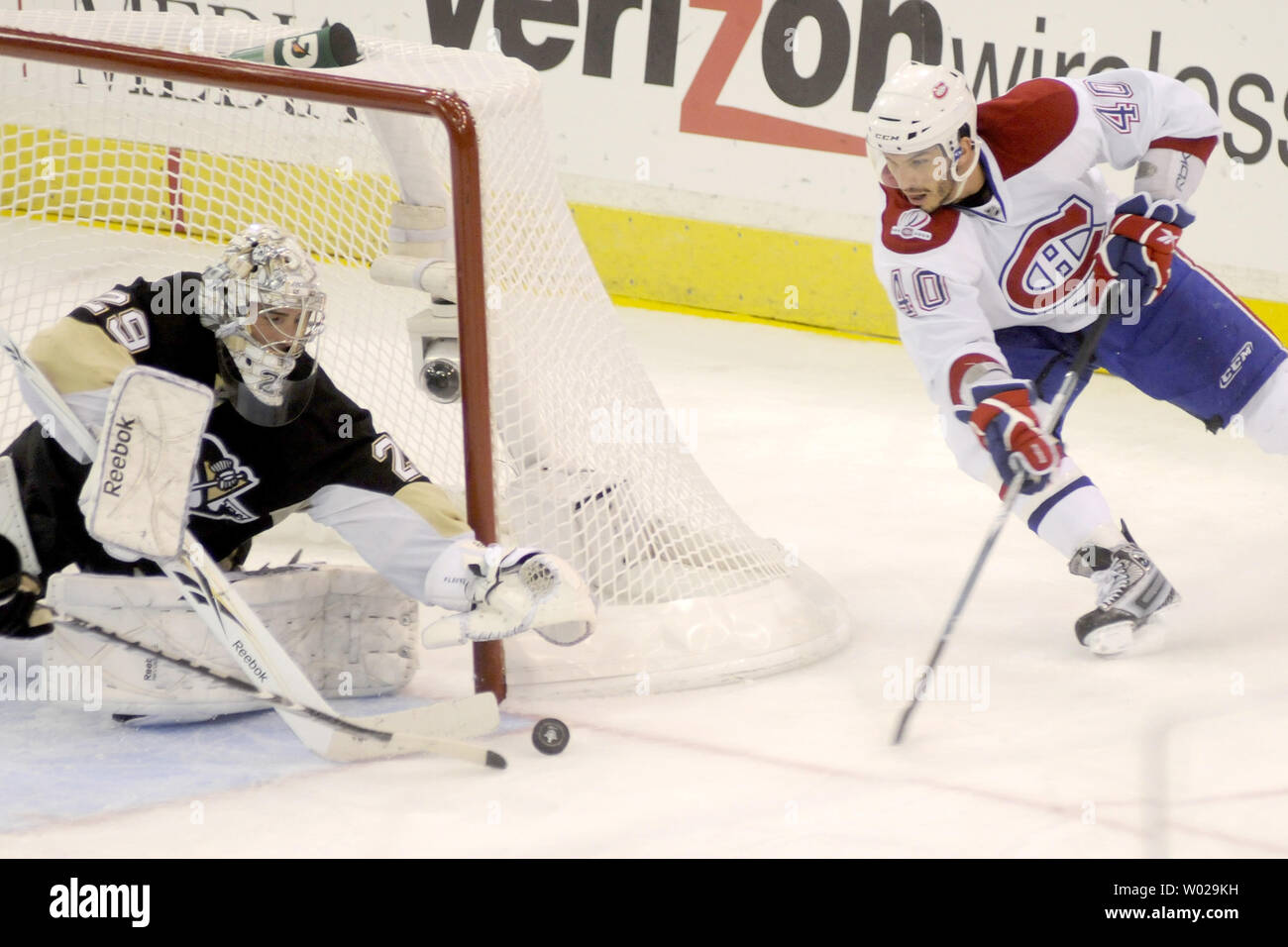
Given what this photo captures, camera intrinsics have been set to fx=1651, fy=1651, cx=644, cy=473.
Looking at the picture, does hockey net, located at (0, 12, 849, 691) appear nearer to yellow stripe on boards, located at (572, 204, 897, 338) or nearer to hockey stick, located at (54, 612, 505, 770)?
hockey stick, located at (54, 612, 505, 770)

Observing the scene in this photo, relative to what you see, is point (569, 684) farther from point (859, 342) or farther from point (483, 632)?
point (859, 342)

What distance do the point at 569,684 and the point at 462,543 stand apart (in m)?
0.35

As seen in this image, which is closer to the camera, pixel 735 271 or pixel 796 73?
pixel 796 73

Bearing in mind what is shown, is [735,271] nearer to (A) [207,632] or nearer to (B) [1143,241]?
(B) [1143,241]

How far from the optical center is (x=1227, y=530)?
147 inches

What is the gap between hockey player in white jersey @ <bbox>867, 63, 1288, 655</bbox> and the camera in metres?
2.81

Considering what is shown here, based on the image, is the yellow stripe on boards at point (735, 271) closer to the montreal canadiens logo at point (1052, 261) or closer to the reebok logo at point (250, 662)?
the montreal canadiens logo at point (1052, 261)

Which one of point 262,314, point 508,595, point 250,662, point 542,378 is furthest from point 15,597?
point 542,378

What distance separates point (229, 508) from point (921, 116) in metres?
1.30

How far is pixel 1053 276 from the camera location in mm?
3020

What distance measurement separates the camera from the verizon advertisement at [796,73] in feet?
15.3

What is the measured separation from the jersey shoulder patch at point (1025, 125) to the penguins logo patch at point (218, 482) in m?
1.42

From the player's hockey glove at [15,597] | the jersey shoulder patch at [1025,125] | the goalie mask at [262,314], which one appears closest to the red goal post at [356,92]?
the goalie mask at [262,314]

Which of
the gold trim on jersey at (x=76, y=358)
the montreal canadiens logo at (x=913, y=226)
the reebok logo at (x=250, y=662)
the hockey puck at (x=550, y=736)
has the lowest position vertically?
the hockey puck at (x=550, y=736)
